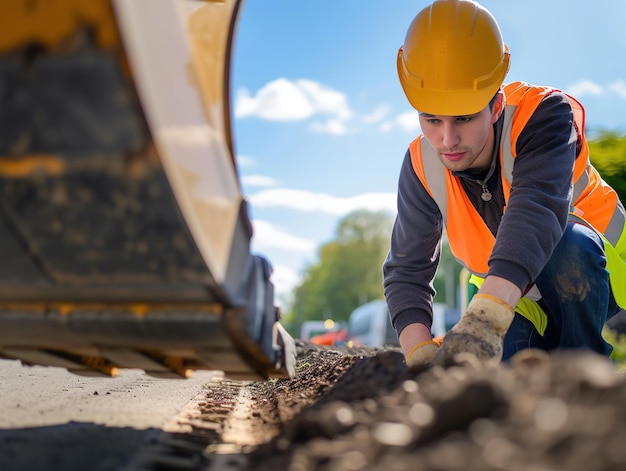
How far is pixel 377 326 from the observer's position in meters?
22.2

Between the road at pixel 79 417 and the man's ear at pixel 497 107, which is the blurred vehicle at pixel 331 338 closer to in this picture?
Result: the road at pixel 79 417

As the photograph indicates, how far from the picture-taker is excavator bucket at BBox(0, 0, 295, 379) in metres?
1.37

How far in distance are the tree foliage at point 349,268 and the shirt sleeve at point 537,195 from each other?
146 feet

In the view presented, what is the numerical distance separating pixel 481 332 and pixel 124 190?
1.45 m

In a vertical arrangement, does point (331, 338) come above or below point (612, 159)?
below

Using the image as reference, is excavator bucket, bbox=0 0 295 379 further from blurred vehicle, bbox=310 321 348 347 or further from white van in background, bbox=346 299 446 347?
white van in background, bbox=346 299 446 347

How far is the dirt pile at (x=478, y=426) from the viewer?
111 cm

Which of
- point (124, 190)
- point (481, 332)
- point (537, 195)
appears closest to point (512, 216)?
point (537, 195)

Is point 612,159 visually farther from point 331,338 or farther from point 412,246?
point 331,338

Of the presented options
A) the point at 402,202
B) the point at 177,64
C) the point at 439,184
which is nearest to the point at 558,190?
the point at 439,184

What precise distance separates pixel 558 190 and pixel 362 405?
4.60 feet

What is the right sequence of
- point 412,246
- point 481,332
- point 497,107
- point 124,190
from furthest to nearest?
point 412,246 < point 497,107 < point 481,332 < point 124,190

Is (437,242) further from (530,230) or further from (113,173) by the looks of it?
(113,173)

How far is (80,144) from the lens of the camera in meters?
1.42
